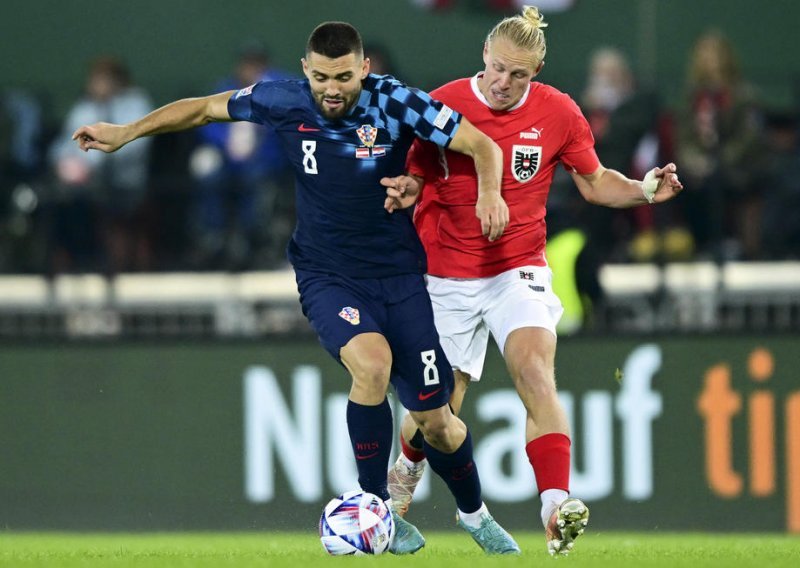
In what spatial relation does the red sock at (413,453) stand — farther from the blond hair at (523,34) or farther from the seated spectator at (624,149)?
the seated spectator at (624,149)

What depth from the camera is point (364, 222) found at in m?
8.34

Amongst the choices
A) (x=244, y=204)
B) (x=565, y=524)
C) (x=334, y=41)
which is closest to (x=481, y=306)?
(x=565, y=524)

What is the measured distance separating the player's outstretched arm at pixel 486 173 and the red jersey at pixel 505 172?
0.37m

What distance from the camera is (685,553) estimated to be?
8.36m

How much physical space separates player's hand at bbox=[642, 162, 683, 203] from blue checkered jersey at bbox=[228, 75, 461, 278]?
1018 millimetres

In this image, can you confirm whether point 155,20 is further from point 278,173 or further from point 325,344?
point 325,344

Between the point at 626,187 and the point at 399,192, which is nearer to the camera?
the point at 399,192

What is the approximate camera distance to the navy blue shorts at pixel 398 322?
8.24 meters

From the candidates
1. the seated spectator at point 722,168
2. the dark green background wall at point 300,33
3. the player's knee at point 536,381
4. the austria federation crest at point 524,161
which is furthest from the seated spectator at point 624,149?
the player's knee at point 536,381

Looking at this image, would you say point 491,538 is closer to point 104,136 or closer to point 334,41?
point 334,41

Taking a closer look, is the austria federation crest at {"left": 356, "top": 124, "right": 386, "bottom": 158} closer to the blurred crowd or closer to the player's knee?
the player's knee

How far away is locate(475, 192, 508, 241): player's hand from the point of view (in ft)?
26.3

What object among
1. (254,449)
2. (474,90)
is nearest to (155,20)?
(254,449)

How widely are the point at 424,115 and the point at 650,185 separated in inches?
46.0
